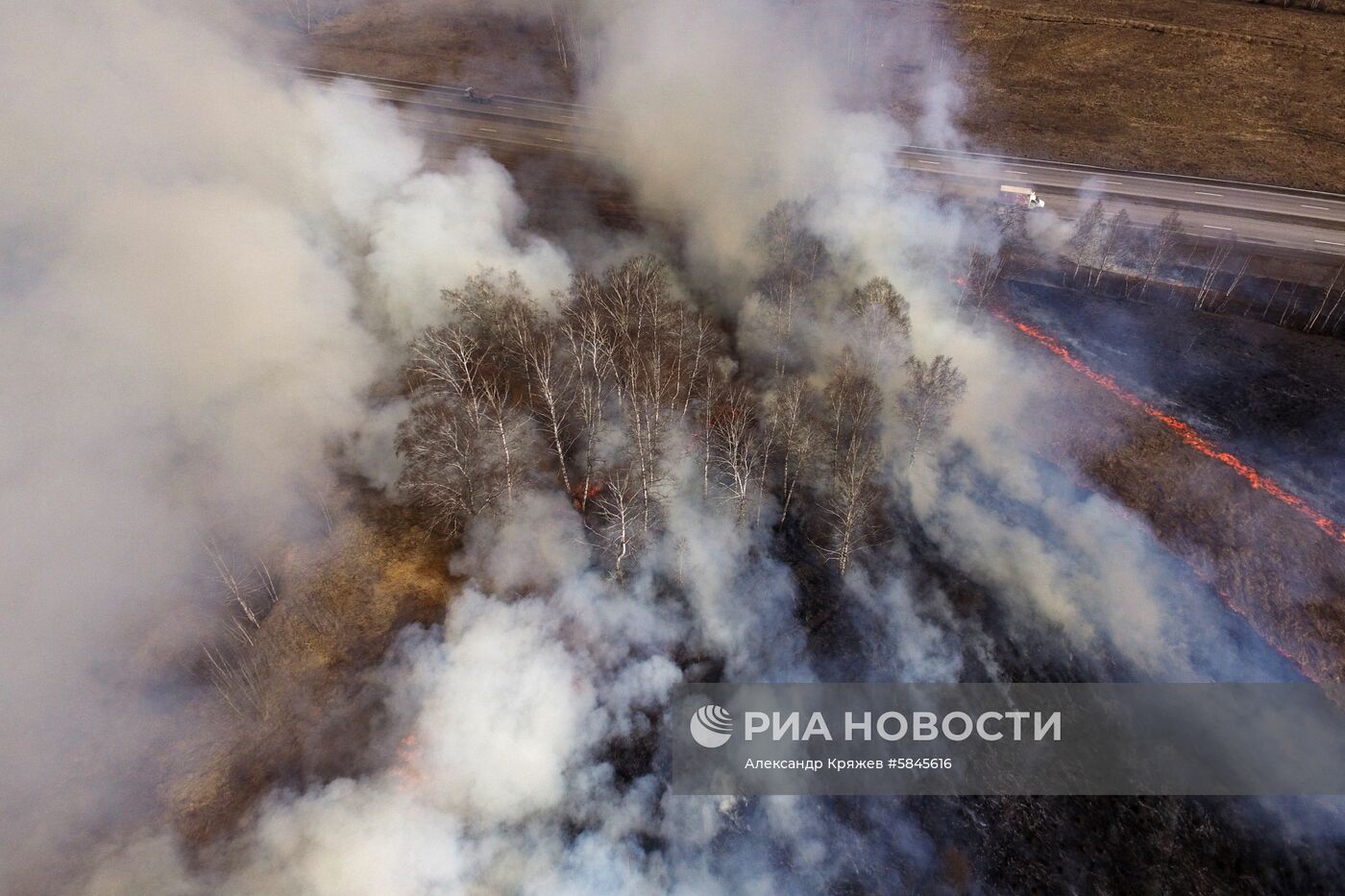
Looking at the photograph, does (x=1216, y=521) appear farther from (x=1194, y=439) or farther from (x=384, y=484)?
(x=384, y=484)

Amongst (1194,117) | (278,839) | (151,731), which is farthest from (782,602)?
(1194,117)

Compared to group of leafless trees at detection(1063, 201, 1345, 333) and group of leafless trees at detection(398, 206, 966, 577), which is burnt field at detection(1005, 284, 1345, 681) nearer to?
group of leafless trees at detection(1063, 201, 1345, 333)

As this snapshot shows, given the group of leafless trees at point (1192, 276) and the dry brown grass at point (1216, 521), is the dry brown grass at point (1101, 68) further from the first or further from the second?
the dry brown grass at point (1216, 521)

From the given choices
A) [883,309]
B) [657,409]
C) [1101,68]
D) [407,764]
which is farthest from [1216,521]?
[1101,68]

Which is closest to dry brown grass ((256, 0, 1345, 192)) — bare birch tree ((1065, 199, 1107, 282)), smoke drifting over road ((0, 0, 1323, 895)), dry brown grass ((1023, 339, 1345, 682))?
bare birch tree ((1065, 199, 1107, 282))

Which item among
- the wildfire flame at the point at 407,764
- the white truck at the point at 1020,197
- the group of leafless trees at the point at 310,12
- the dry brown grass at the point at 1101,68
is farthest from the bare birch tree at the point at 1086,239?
the group of leafless trees at the point at 310,12
